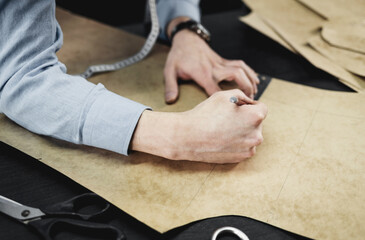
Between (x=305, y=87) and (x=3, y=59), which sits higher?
(x=3, y=59)

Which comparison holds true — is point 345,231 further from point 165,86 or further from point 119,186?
point 165,86

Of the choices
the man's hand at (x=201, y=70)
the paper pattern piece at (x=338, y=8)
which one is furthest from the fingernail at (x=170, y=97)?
the paper pattern piece at (x=338, y=8)

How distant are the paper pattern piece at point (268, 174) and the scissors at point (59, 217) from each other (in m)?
0.05

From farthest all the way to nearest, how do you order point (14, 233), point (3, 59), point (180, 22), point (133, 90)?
point (180, 22)
point (133, 90)
point (3, 59)
point (14, 233)

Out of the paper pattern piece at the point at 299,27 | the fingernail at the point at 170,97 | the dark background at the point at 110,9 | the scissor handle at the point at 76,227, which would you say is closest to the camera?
the scissor handle at the point at 76,227

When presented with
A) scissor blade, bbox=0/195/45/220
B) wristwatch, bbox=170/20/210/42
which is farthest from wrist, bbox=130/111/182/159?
wristwatch, bbox=170/20/210/42

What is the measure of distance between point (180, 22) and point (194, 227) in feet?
2.58

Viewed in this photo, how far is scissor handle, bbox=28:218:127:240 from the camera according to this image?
529 mm

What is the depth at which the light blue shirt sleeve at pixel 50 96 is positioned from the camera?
0.65m

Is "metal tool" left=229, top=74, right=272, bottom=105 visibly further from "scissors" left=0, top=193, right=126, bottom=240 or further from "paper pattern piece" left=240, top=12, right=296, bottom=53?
"scissors" left=0, top=193, right=126, bottom=240

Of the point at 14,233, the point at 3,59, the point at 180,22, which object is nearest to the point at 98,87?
the point at 3,59

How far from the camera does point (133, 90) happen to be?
2.99 feet

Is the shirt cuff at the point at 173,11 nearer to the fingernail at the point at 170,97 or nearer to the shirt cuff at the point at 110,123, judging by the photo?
the fingernail at the point at 170,97

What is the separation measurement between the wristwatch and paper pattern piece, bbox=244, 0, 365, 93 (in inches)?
11.7
